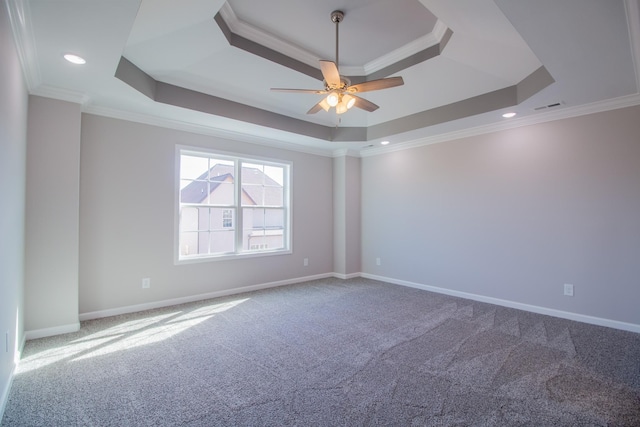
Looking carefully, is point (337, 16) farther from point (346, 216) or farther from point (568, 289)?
point (568, 289)

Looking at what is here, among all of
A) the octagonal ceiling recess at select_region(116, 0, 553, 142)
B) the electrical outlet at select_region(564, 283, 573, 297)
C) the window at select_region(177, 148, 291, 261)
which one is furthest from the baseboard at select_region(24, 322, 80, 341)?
the electrical outlet at select_region(564, 283, 573, 297)

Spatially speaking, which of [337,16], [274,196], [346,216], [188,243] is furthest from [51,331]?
[346,216]

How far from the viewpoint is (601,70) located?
268 cm

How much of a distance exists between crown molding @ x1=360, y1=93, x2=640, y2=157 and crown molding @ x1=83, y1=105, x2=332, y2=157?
1.54 m

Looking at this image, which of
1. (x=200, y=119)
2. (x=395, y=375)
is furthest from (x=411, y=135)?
(x=395, y=375)

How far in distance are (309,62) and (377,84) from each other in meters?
1.15

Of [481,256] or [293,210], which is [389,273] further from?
[293,210]

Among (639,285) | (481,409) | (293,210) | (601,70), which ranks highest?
(601,70)

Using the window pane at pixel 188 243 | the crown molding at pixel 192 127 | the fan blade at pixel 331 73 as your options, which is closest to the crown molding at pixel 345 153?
the crown molding at pixel 192 127

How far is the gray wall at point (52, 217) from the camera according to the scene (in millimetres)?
3041

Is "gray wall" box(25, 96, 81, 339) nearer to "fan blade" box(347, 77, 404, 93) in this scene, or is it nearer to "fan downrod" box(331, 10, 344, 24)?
"fan downrod" box(331, 10, 344, 24)

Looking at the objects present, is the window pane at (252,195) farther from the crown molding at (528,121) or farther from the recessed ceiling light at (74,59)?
the recessed ceiling light at (74,59)

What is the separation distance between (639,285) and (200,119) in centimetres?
530

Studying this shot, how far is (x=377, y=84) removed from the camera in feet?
8.59
